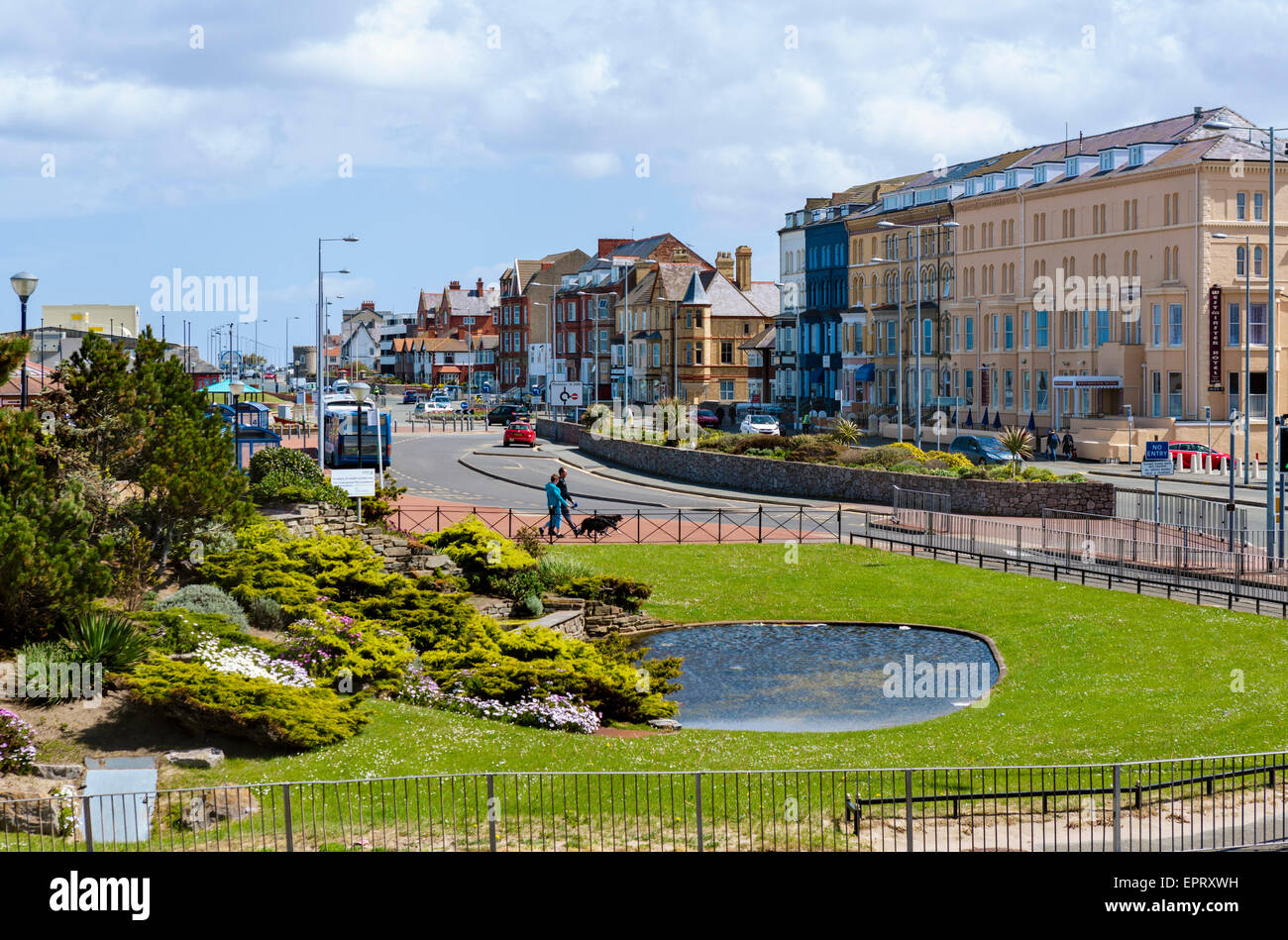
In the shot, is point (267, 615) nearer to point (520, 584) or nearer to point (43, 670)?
point (43, 670)

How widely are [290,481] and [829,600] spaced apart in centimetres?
1337

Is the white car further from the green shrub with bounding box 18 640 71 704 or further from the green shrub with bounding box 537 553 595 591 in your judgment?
the green shrub with bounding box 18 640 71 704

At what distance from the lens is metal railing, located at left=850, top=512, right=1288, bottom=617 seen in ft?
93.7

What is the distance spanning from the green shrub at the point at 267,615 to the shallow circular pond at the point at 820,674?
6.51m

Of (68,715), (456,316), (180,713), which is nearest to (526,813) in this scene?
(180,713)

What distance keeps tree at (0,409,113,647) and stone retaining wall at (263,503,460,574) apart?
429 inches

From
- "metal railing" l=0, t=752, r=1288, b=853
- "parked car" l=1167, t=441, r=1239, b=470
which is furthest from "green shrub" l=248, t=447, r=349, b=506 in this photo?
"parked car" l=1167, t=441, r=1239, b=470

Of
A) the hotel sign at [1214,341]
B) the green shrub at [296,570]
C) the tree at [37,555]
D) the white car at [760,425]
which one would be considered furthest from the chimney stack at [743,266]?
the tree at [37,555]

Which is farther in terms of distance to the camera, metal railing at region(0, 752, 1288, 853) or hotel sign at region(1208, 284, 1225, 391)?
hotel sign at region(1208, 284, 1225, 391)

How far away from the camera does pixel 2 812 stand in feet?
47.6

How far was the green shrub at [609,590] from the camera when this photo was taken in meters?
29.5

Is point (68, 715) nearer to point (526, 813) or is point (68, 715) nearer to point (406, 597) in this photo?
point (526, 813)

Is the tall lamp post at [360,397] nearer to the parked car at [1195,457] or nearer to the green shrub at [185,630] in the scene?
the green shrub at [185,630]

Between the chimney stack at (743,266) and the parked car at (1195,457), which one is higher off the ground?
the chimney stack at (743,266)
